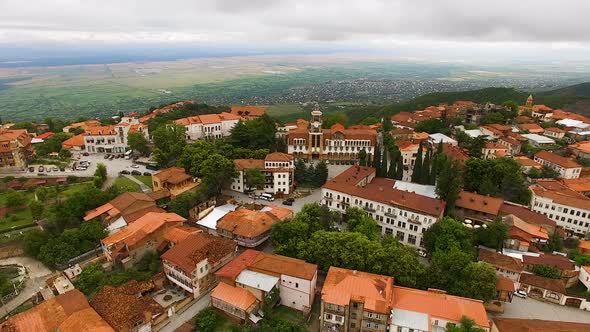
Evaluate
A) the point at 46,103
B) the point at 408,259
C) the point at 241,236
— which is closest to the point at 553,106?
the point at 408,259

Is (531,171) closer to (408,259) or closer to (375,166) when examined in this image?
(375,166)

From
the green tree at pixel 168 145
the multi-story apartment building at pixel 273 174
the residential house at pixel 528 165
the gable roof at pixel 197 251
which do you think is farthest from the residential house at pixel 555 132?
the green tree at pixel 168 145

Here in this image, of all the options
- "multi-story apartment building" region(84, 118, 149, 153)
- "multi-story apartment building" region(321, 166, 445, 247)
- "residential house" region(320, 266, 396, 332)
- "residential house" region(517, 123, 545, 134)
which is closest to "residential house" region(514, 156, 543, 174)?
"residential house" region(517, 123, 545, 134)

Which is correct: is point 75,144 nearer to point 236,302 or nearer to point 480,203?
point 236,302

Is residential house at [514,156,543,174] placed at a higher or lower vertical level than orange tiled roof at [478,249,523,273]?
higher

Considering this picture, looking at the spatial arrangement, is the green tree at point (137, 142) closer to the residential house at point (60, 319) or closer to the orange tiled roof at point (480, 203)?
the residential house at point (60, 319)

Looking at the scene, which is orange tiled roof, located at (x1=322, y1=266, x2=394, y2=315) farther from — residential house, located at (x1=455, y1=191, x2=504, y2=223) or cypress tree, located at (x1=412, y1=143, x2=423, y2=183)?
cypress tree, located at (x1=412, y1=143, x2=423, y2=183)

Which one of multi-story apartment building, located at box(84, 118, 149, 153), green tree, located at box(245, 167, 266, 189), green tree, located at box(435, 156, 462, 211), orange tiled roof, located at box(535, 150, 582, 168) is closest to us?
green tree, located at box(435, 156, 462, 211)
